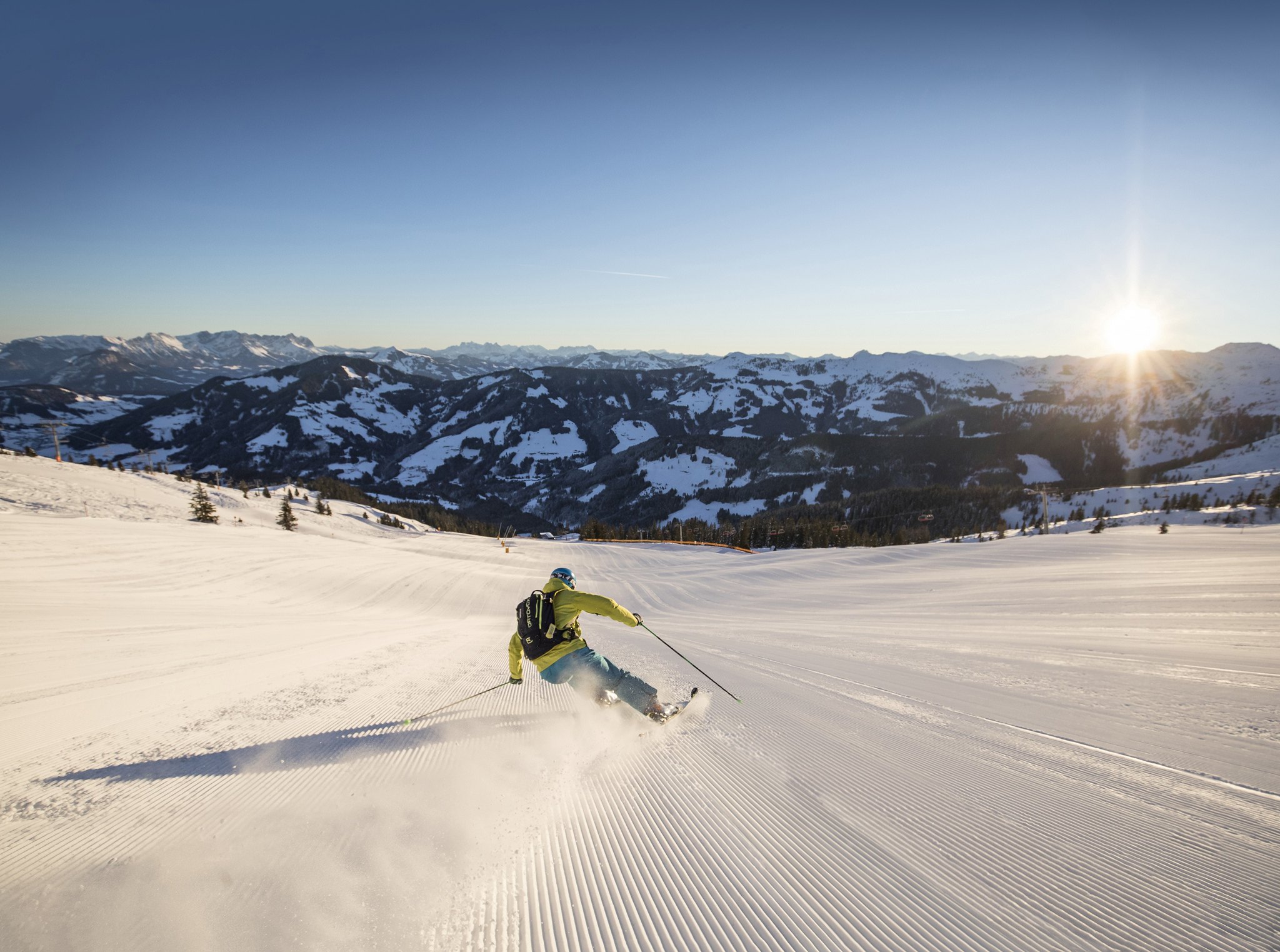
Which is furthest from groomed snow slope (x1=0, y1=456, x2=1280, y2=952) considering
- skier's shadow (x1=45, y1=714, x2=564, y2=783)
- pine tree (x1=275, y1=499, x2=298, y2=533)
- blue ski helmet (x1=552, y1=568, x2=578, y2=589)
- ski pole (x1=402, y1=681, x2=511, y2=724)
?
pine tree (x1=275, y1=499, x2=298, y2=533)

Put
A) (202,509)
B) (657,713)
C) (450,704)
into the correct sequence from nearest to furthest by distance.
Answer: (657,713), (450,704), (202,509)

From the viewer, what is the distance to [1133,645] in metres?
8.12

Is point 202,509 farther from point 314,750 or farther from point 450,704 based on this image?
point 314,750

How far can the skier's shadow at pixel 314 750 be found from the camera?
411 cm

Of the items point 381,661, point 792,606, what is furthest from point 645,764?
point 792,606

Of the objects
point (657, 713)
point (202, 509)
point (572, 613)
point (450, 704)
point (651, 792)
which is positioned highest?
point (572, 613)

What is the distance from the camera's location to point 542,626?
231 inches

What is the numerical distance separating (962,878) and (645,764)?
8.19ft

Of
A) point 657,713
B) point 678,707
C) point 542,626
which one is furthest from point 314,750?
point 678,707

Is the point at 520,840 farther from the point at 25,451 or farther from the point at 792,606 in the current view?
the point at 25,451

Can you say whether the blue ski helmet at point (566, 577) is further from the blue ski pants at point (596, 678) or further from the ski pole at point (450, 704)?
the ski pole at point (450, 704)

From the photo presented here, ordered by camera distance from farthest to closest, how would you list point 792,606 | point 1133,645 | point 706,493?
1. point 706,493
2. point 792,606
3. point 1133,645

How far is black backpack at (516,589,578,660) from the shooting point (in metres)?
5.85

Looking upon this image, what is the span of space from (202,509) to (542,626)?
36.8 meters
